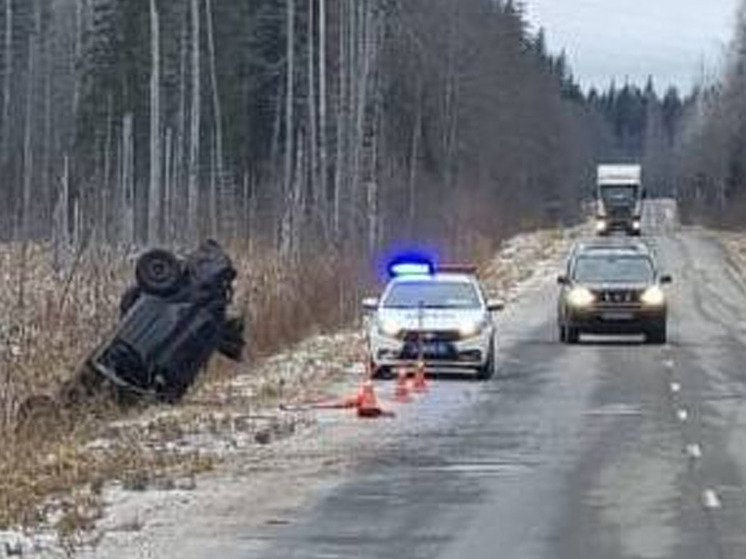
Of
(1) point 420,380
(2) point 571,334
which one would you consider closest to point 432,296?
(1) point 420,380

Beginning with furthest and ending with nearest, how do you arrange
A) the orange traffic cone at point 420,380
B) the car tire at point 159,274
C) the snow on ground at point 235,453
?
the orange traffic cone at point 420,380 < the car tire at point 159,274 < the snow on ground at point 235,453

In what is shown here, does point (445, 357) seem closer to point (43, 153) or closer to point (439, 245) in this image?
point (439, 245)

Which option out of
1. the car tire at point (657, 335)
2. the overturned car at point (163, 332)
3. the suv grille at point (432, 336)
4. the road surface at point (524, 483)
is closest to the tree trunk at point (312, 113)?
the car tire at point (657, 335)

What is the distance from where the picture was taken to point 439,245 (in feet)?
233

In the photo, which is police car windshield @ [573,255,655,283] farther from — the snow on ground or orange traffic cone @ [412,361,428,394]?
orange traffic cone @ [412,361,428,394]

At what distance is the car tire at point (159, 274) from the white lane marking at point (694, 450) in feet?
22.4

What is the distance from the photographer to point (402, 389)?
A: 103 feet

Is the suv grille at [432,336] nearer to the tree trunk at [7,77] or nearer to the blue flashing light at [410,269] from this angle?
the blue flashing light at [410,269]

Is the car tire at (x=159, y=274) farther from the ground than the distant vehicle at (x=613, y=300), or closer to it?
farther from the ground

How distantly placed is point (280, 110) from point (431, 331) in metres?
61.4

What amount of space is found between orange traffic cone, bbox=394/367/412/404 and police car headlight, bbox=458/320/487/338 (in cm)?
98

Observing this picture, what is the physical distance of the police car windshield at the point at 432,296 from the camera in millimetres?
35062

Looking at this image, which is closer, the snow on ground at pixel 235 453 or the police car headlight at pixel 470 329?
the snow on ground at pixel 235 453

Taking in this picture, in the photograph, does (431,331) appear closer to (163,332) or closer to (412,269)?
(412,269)
